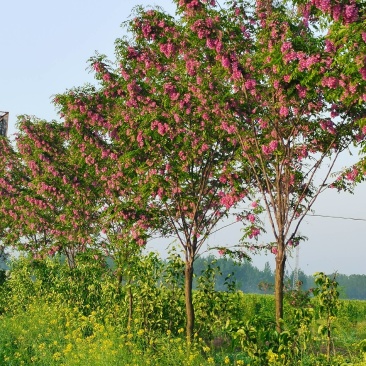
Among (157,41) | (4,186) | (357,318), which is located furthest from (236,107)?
(357,318)

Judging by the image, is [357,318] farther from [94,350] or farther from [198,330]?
[94,350]

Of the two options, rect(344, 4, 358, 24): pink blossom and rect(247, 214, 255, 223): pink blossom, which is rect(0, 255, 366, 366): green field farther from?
rect(344, 4, 358, 24): pink blossom

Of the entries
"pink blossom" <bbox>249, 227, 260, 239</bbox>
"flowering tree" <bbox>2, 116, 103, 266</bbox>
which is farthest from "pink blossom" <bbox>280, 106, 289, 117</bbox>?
"flowering tree" <bbox>2, 116, 103, 266</bbox>

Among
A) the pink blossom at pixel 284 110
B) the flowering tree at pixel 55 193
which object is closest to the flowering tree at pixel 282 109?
the pink blossom at pixel 284 110

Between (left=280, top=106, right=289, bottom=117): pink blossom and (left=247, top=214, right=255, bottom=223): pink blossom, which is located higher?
(left=280, top=106, right=289, bottom=117): pink blossom

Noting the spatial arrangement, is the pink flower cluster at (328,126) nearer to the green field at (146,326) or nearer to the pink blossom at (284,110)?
the pink blossom at (284,110)

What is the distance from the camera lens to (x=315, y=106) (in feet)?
39.4

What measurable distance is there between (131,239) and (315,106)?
19.6 ft

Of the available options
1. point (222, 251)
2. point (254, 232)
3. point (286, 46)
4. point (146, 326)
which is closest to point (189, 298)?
point (146, 326)

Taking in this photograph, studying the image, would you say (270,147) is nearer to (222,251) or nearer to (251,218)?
→ (251,218)

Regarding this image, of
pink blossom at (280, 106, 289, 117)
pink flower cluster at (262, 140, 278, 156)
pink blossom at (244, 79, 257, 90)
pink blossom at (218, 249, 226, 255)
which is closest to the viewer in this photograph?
pink blossom at (244, 79, 257, 90)

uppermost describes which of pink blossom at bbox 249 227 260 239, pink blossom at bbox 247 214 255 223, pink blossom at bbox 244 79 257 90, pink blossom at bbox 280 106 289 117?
pink blossom at bbox 244 79 257 90

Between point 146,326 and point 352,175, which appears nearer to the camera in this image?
point 352,175

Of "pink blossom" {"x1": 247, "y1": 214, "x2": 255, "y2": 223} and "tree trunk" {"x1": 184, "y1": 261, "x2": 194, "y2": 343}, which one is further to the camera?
"pink blossom" {"x1": 247, "y1": 214, "x2": 255, "y2": 223}
